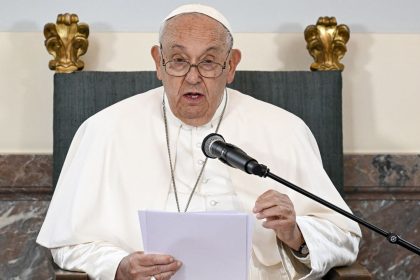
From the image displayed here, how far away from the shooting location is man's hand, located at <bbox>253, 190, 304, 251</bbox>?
316cm

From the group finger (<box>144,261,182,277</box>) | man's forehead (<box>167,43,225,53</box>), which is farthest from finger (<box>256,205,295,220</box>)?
man's forehead (<box>167,43,225,53</box>)

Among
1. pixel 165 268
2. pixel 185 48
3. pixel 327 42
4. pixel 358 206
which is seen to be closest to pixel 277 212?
pixel 165 268

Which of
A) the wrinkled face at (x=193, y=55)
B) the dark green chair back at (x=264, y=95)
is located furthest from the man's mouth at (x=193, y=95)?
the dark green chair back at (x=264, y=95)

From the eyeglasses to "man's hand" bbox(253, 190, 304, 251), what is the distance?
25.9 inches

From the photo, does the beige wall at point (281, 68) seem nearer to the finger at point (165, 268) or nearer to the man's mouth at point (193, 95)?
the man's mouth at point (193, 95)

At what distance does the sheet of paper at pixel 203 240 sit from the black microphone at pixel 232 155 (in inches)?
11.2

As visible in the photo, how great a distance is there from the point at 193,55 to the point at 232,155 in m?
0.99

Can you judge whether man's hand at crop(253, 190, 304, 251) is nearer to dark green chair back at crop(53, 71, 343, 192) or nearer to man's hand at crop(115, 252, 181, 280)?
man's hand at crop(115, 252, 181, 280)

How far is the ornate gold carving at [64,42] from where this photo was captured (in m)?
4.20

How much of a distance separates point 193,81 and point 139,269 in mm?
846

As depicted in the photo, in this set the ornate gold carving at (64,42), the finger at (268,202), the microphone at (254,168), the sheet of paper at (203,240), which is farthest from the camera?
the ornate gold carving at (64,42)

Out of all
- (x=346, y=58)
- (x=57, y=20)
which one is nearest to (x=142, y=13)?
(x=57, y=20)

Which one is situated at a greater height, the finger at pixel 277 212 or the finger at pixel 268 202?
the finger at pixel 268 202

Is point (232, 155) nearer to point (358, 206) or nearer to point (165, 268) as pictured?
point (165, 268)
